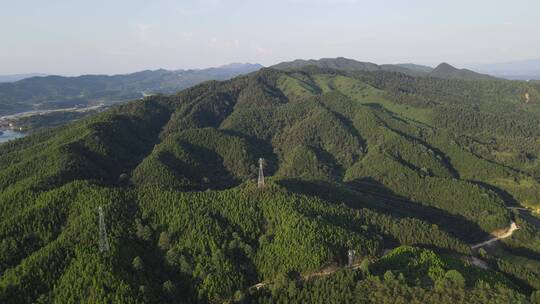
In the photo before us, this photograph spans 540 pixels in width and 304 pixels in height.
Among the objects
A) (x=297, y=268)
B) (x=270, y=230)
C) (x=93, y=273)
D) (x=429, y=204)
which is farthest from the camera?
(x=429, y=204)

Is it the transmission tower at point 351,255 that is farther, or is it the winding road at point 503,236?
the winding road at point 503,236

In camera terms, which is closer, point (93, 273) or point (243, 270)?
A: point (93, 273)

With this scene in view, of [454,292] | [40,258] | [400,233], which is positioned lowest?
[400,233]

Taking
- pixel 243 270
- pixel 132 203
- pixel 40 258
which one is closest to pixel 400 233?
pixel 243 270

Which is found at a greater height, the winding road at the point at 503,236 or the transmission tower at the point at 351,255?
the transmission tower at the point at 351,255

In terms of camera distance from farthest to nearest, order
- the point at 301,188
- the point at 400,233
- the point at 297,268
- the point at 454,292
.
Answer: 1. the point at 301,188
2. the point at 400,233
3. the point at 297,268
4. the point at 454,292

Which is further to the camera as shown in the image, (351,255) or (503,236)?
(503,236)

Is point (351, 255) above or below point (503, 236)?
above

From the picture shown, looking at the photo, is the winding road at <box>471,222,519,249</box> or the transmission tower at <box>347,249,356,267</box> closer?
the transmission tower at <box>347,249,356,267</box>

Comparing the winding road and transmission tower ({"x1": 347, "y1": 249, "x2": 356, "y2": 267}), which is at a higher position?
transmission tower ({"x1": 347, "y1": 249, "x2": 356, "y2": 267})

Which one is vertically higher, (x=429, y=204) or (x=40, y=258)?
(x=40, y=258)

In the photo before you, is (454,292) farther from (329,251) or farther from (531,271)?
(531,271)
